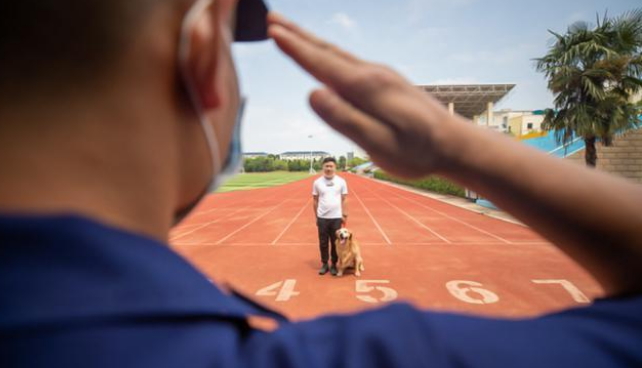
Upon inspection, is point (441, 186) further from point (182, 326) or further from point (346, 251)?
point (182, 326)

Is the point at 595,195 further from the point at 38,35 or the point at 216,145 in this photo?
the point at 38,35

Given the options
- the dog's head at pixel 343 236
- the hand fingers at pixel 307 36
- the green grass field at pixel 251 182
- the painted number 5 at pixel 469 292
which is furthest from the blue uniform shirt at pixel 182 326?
the green grass field at pixel 251 182

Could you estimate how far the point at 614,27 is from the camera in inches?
418

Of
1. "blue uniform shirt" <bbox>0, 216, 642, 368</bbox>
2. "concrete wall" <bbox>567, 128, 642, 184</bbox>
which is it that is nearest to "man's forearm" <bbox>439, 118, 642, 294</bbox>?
"blue uniform shirt" <bbox>0, 216, 642, 368</bbox>

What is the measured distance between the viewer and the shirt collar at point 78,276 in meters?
0.37

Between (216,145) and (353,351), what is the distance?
551mm

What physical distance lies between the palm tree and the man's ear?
14.1 m

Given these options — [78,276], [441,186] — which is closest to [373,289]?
[78,276]

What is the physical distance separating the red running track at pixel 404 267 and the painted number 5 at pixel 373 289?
17mm

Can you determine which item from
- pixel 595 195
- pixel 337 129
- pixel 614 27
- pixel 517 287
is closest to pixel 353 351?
pixel 337 129

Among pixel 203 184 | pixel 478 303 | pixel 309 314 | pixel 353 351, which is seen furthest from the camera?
pixel 478 303

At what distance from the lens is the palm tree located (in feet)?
34.1

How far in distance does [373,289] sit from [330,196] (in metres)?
1.84

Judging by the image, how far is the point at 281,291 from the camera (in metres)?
5.18
